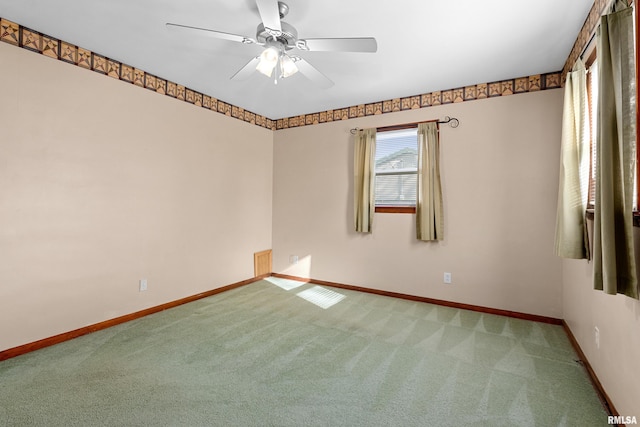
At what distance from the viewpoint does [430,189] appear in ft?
11.7

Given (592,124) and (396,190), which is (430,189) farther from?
(592,124)

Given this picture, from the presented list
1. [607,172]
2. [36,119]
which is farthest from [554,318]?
[36,119]

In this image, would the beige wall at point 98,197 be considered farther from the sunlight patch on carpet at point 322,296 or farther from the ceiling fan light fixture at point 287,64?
the ceiling fan light fixture at point 287,64

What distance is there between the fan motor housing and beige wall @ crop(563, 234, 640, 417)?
90.9 inches

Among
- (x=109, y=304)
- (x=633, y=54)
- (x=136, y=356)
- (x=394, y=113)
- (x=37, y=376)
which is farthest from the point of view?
(x=394, y=113)

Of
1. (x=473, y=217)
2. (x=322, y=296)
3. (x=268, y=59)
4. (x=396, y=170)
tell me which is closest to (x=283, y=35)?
(x=268, y=59)

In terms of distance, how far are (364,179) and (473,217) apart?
1401mm

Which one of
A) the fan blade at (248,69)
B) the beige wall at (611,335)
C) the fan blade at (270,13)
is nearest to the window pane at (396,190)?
the beige wall at (611,335)

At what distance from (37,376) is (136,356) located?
1.90ft

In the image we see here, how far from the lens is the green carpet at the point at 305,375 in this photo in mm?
1684

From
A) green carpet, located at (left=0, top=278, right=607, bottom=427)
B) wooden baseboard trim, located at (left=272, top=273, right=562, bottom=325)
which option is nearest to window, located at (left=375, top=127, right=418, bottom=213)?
wooden baseboard trim, located at (left=272, top=273, right=562, bottom=325)

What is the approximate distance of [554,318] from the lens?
3020 mm

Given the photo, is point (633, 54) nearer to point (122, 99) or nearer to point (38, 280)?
point (122, 99)

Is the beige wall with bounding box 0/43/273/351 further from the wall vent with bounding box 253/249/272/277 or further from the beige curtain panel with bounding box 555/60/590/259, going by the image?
the beige curtain panel with bounding box 555/60/590/259
